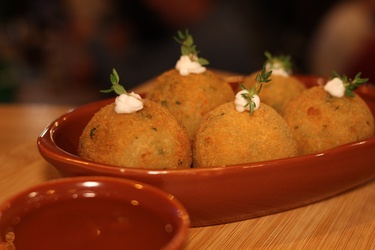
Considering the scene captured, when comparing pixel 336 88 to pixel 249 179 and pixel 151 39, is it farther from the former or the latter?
pixel 151 39

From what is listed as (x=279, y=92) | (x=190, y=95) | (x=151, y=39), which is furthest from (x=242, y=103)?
(x=151, y=39)

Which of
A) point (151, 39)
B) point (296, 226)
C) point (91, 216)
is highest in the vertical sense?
point (91, 216)

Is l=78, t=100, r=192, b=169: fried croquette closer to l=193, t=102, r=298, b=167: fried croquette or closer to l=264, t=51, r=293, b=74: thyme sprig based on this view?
l=193, t=102, r=298, b=167: fried croquette

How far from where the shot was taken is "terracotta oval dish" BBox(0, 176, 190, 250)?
0.74 meters

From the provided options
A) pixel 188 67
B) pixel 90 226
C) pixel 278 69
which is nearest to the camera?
pixel 90 226

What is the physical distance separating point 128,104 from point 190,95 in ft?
0.77

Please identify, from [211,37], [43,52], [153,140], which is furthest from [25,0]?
[153,140]

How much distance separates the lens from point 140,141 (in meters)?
0.92

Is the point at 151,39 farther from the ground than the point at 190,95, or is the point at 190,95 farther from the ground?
the point at 190,95

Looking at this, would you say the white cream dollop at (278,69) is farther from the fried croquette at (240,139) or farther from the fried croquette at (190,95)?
the fried croquette at (240,139)

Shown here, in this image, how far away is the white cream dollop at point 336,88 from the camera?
1121mm

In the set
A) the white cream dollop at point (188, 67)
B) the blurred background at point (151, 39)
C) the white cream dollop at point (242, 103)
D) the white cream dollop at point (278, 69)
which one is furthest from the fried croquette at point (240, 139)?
the blurred background at point (151, 39)

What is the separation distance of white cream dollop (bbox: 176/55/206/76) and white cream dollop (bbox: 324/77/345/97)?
0.29 meters

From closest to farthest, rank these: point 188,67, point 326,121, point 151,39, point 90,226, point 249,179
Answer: point 90,226, point 249,179, point 326,121, point 188,67, point 151,39
